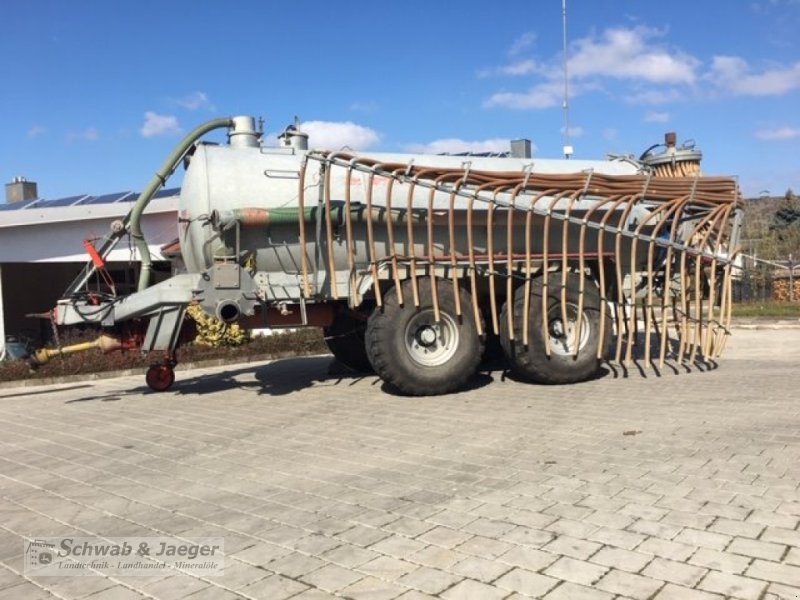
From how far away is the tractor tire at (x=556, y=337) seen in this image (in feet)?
30.2

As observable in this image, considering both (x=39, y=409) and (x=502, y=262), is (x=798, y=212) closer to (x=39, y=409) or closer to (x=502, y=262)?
(x=502, y=262)

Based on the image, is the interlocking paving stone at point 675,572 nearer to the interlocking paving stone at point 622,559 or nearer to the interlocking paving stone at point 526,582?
the interlocking paving stone at point 622,559

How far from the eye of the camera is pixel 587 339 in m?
9.59

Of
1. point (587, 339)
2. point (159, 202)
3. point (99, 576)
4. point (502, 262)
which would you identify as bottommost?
point (99, 576)

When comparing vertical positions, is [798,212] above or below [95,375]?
above

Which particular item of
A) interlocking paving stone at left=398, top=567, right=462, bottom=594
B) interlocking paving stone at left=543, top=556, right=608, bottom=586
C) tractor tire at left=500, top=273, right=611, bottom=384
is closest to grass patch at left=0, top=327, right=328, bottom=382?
tractor tire at left=500, top=273, right=611, bottom=384

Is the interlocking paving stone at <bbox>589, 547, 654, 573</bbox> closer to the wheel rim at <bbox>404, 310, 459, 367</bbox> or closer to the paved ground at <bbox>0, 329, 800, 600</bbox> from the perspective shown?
the paved ground at <bbox>0, 329, 800, 600</bbox>

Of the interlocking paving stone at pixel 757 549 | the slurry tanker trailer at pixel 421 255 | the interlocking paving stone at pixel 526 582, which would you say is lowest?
the interlocking paving stone at pixel 526 582

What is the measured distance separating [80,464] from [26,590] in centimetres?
278

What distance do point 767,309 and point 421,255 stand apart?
A: 15478mm

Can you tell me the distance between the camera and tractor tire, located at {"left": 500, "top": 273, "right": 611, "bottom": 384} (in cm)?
921

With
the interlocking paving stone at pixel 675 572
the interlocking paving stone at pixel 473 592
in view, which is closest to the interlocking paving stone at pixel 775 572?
the interlocking paving stone at pixel 675 572

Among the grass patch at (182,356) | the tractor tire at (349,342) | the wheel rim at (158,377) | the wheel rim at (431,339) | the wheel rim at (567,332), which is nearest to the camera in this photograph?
the wheel rim at (431,339)

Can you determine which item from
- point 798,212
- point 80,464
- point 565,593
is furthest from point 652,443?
point 798,212
